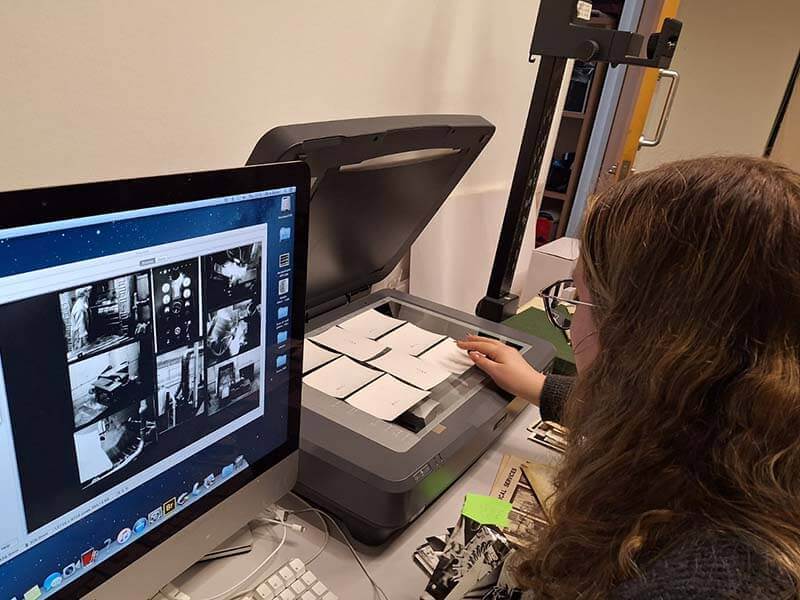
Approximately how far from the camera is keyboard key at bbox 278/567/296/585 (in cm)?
69

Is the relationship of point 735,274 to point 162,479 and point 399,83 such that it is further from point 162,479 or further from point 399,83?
point 399,83

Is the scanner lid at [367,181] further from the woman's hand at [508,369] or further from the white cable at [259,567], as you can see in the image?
the white cable at [259,567]

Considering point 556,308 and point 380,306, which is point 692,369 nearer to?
point 556,308

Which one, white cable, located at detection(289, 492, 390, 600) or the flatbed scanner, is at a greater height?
the flatbed scanner

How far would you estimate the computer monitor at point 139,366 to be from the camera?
41cm

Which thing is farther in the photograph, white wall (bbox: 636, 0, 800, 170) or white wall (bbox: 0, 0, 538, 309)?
white wall (bbox: 636, 0, 800, 170)

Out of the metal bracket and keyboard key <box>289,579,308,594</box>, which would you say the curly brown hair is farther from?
the metal bracket

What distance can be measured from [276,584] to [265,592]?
2cm

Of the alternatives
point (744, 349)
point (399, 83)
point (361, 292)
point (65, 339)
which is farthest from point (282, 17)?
point (744, 349)

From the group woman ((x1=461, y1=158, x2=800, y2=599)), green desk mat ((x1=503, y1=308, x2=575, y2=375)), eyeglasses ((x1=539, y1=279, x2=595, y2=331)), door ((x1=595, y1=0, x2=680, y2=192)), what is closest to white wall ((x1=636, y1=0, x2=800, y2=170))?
door ((x1=595, y1=0, x2=680, y2=192))

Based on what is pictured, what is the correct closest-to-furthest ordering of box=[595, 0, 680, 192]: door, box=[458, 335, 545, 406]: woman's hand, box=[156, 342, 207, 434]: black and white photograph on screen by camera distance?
box=[156, 342, 207, 434]: black and white photograph on screen < box=[458, 335, 545, 406]: woman's hand < box=[595, 0, 680, 192]: door

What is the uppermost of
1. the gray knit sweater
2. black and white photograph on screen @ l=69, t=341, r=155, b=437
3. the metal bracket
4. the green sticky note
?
the metal bracket

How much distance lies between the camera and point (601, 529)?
1.74ft

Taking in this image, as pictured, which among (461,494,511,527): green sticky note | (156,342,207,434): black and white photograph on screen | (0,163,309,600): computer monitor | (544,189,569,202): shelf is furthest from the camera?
(544,189,569,202): shelf
